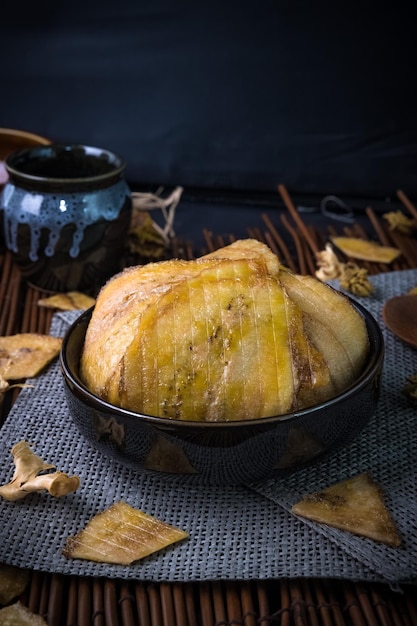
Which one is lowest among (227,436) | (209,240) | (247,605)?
(209,240)

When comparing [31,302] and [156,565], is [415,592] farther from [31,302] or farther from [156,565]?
[31,302]

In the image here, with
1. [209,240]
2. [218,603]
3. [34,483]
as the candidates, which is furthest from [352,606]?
[209,240]

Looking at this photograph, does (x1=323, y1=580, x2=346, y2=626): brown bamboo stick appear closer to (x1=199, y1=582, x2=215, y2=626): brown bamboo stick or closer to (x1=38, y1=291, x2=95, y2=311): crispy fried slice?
(x1=199, y1=582, x2=215, y2=626): brown bamboo stick

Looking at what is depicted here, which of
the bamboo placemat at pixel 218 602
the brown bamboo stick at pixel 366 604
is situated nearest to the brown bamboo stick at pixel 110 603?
the bamboo placemat at pixel 218 602

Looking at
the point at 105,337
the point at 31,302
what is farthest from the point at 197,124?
the point at 105,337

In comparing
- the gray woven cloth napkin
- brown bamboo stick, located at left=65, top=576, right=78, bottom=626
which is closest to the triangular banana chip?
the gray woven cloth napkin

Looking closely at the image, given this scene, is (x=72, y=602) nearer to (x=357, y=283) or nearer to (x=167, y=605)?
(x=167, y=605)
